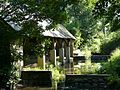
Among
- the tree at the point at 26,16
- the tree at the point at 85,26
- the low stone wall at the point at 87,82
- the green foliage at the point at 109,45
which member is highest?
the tree at the point at 85,26

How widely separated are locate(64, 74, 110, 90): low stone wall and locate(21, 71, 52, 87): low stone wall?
2.31m

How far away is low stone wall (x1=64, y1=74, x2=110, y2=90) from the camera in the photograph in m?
18.4

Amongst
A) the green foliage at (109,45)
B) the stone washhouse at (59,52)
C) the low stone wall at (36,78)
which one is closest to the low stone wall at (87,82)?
the low stone wall at (36,78)

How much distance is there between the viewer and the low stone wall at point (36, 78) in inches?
836

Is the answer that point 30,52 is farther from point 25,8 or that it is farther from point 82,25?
point 82,25

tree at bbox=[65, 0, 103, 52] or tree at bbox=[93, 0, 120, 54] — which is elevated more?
tree at bbox=[65, 0, 103, 52]

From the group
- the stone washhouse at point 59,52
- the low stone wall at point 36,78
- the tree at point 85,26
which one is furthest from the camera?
the tree at point 85,26

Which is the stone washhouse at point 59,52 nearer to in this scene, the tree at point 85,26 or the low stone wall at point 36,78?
the low stone wall at point 36,78

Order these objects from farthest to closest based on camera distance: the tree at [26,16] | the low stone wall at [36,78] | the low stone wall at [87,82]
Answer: the low stone wall at [36,78], the low stone wall at [87,82], the tree at [26,16]

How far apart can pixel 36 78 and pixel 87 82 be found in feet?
13.2

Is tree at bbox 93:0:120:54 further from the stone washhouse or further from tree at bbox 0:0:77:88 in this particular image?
the stone washhouse

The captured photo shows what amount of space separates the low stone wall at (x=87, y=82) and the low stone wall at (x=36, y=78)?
2306 mm

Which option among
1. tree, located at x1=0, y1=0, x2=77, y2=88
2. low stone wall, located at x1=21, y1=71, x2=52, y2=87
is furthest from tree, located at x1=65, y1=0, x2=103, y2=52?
tree, located at x1=0, y1=0, x2=77, y2=88

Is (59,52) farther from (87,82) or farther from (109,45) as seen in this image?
(109,45)
